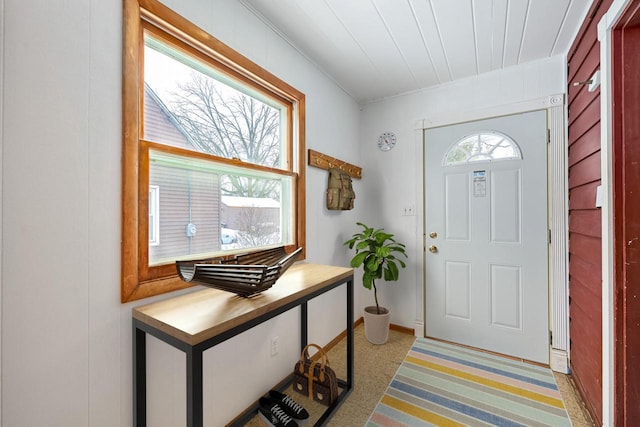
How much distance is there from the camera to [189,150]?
4.29ft

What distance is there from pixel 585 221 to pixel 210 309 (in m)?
2.18

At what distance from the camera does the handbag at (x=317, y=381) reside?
1.64 meters

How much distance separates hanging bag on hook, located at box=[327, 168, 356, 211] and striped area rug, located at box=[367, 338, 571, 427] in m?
1.38

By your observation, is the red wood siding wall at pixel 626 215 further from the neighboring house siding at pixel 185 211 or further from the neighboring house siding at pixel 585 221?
the neighboring house siding at pixel 185 211

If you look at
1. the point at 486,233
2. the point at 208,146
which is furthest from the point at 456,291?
the point at 208,146

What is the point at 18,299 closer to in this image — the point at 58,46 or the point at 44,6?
the point at 58,46

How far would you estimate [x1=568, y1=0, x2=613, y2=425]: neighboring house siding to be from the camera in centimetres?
148

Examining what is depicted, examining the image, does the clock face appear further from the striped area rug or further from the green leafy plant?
the striped area rug

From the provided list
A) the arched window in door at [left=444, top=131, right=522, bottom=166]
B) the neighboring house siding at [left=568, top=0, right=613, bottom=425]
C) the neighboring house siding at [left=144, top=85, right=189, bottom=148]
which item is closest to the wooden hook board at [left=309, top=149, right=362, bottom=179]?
the arched window in door at [left=444, top=131, right=522, bottom=166]

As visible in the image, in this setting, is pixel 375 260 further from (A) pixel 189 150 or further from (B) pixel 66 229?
(B) pixel 66 229

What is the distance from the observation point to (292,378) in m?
1.89

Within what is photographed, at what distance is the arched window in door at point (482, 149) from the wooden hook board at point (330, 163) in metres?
0.85

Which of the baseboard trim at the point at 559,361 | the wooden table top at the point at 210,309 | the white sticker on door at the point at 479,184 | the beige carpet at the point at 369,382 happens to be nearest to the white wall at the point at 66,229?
the wooden table top at the point at 210,309

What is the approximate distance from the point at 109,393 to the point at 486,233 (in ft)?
8.65
